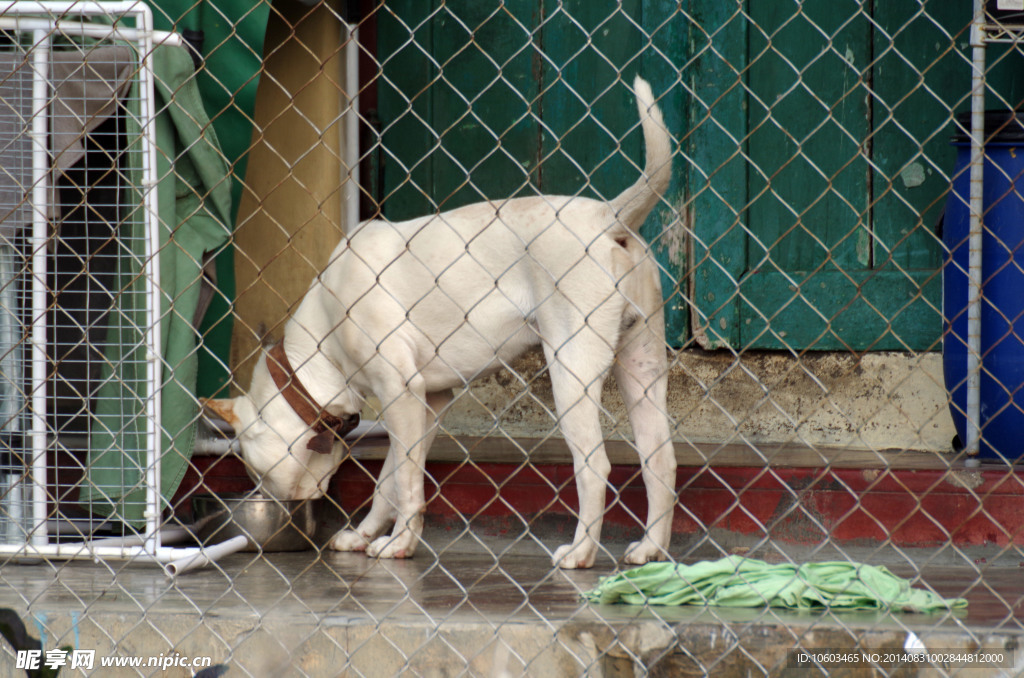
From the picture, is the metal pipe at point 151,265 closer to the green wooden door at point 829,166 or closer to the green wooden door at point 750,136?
the green wooden door at point 750,136

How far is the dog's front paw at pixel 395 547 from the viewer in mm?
3729

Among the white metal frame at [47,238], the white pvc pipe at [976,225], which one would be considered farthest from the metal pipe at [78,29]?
the white pvc pipe at [976,225]

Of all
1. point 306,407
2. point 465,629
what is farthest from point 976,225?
point 306,407

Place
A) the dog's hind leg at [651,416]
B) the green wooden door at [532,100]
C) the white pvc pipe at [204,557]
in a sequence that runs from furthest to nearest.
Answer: the green wooden door at [532,100]
the dog's hind leg at [651,416]
the white pvc pipe at [204,557]

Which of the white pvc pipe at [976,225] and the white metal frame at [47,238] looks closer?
the white metal frame at [47,238]

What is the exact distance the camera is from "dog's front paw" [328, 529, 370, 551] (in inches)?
156

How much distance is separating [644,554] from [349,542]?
→ 48.1 inches

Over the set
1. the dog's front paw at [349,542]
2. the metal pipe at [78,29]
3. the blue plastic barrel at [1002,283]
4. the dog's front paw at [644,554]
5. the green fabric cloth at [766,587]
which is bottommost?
the dog's front paw at [349,542]

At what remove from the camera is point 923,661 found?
2.39m

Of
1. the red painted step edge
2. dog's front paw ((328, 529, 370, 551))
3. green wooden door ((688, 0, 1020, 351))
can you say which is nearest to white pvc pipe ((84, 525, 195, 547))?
the red painted step edge

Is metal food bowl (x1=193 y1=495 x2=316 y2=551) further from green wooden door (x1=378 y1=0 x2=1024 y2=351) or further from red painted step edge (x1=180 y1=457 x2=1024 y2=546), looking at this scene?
green wooden door (x1=378 y1=0 x2=1024 y2=351)

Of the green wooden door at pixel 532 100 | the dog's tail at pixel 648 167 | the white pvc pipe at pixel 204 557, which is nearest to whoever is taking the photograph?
the dog's tail at pixel 648 167

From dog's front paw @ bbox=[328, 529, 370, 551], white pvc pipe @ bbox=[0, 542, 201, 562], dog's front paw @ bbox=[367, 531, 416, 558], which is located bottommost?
dog's front paw @ bbox=[328, 529, 370, 551]

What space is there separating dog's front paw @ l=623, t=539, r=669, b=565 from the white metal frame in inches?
57.3
